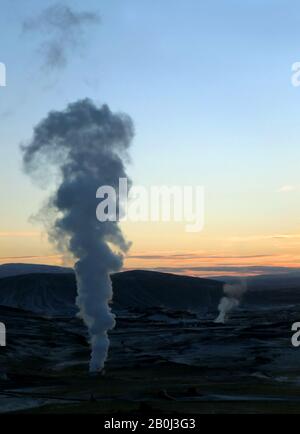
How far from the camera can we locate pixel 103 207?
250 feet

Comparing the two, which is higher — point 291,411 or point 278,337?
point 278,337

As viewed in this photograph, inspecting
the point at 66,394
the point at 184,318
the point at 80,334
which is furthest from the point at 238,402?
the point at 184,318

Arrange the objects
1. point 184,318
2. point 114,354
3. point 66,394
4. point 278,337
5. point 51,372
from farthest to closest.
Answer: point 184,318 → point 278,337 → point 114,354 → point 51,372 → point 66,394

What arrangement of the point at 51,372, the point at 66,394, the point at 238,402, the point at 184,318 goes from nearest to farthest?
the point at 238,402, the point at 66,394, the point at 51,372, the point at 184,318

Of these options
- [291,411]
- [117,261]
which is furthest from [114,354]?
[291,411]

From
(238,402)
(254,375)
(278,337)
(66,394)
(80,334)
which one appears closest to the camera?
(238,402)

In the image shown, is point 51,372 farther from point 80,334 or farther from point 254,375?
point 80,334

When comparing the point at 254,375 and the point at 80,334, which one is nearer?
the point at 254,375

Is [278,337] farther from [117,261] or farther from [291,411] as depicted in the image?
[291,411]
